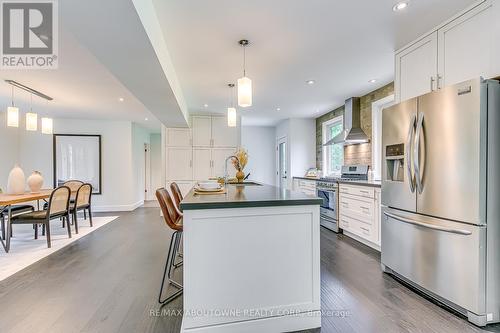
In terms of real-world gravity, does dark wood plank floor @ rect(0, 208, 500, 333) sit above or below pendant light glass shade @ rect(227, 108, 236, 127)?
below

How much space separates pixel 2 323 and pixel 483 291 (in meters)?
3.59

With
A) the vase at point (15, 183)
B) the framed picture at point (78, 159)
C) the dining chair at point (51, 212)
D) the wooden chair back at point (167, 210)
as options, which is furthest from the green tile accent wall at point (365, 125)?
the framed picture at point (78, 159)

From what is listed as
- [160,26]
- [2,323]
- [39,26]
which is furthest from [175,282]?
[39,26]

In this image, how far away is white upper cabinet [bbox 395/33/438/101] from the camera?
2514mm

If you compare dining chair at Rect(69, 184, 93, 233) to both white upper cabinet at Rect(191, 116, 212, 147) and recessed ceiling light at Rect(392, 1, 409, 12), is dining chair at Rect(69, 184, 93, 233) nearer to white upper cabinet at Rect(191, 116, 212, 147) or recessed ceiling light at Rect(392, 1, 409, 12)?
white upper cabinet at Rect(191, 116, 212, 147)

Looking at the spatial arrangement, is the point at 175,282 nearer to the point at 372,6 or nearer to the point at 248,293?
the point at 248,293

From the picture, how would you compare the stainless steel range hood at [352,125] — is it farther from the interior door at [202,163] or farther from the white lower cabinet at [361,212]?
the interior door at [202,163]

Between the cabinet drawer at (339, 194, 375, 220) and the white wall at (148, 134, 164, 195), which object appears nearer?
the cabinet drawer at (339, 194, 375, 220)

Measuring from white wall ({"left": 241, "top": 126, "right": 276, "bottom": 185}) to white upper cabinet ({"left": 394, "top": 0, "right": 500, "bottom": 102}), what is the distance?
19.3 ft

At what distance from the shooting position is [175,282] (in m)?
2.49

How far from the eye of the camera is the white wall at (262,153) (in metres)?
8.68

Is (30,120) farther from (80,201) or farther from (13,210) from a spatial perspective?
(80,201)

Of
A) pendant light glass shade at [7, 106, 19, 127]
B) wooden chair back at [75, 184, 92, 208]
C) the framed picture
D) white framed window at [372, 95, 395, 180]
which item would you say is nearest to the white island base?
white framed window at [372, 95, 395, 180]

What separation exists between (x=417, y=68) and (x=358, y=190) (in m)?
1.81
